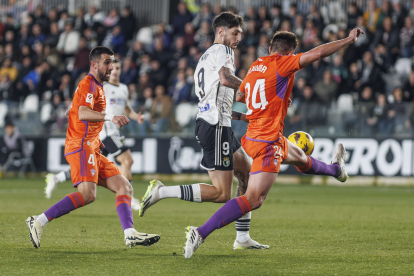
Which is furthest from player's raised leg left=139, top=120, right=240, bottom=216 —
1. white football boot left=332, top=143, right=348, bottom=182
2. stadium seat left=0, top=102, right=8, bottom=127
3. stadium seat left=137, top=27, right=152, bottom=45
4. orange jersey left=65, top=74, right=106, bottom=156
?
stadium seat left=137, top=27, right=152, bottom=45

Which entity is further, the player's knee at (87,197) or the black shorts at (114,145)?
the black shorts at (114,145)

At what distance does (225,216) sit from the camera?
5699 mm

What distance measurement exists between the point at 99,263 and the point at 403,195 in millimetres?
9824

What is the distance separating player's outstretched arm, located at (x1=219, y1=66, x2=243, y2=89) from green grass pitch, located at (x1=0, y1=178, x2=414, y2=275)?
162 cm

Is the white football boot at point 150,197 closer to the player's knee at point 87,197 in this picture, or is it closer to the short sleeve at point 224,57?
the player's knee at point 87,197

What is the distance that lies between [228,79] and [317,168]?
1448 millimetres

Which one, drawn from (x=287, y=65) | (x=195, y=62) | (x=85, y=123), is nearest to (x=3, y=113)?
(x=195, y=62)

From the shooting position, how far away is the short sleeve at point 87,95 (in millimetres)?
6203

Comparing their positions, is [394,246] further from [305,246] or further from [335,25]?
[335,25]

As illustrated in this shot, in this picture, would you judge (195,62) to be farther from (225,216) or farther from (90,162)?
(225,216)

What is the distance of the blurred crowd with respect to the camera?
16.4 meters

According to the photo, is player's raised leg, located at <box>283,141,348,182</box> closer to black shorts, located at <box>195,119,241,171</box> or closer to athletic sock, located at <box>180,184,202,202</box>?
black shorts, located at <box>195,119,241,171</box>

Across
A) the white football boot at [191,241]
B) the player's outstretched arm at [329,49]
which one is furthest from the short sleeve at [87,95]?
the player's outstretched arm at [329,49]

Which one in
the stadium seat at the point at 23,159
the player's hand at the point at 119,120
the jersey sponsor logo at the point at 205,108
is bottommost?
the stadium seat at the point at 23,159
